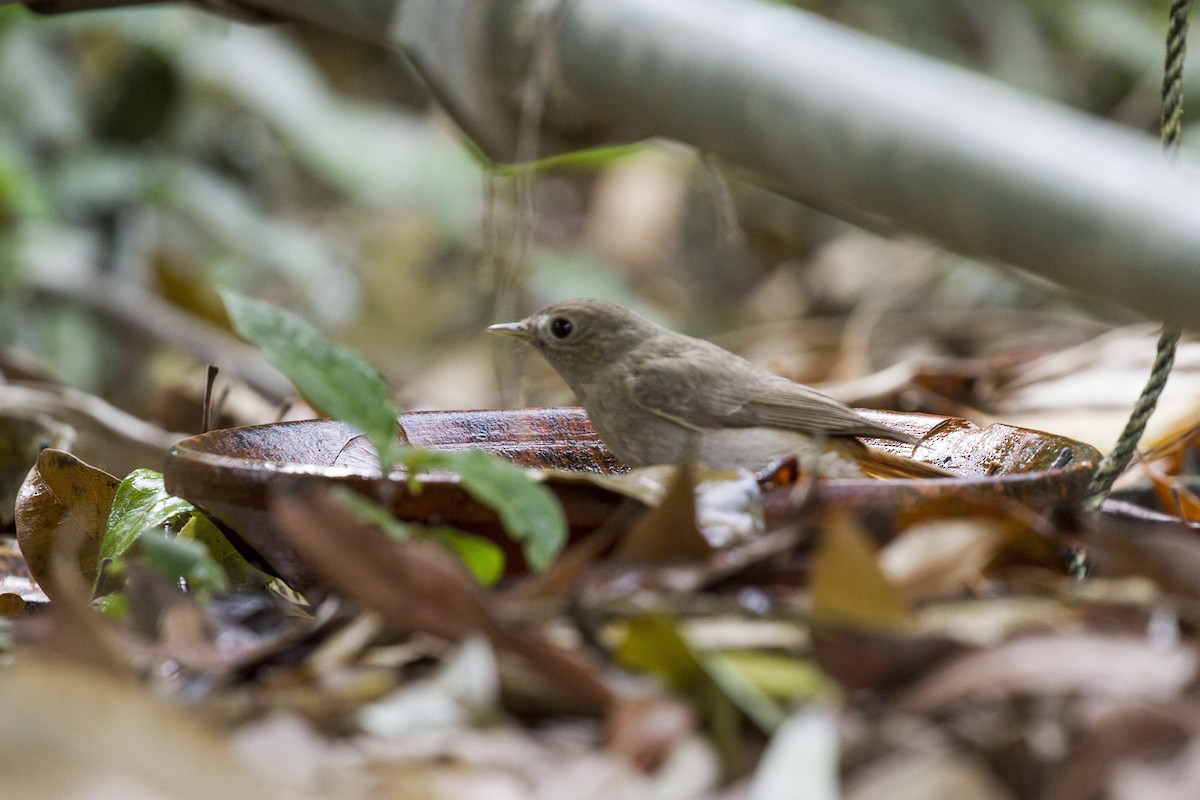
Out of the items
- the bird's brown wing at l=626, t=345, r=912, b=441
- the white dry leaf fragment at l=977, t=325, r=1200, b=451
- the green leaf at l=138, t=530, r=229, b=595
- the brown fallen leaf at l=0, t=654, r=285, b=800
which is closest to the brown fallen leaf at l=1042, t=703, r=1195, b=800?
the brown fallen leaf at l=0, t=654, r=285, b=800

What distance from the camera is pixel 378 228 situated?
10.1 m

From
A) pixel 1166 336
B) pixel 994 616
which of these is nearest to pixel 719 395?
pixel 1166 336

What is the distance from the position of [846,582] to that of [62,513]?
5.72 ft

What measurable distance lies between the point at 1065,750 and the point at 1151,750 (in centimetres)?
9

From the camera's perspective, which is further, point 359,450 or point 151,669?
point 359,450

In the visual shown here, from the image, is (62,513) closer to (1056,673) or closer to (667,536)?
(667,536)

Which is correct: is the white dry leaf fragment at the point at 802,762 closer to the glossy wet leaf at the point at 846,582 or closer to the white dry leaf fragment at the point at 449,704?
the glossy wet leaf at the point at 846,582

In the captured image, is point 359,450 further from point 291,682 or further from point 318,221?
point 318,221

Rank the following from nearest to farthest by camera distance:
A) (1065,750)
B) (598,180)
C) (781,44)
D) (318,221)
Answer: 1. (1065,750)
2. (781,44)
3. (318,221)
4. (598,180)

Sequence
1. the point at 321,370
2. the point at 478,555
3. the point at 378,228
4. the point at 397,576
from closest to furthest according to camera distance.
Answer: the point at 397,576, the point at 478,555, the point at 321,370, the point at 378,228

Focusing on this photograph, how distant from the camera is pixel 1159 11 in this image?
11.0 meters

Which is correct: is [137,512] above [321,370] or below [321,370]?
below

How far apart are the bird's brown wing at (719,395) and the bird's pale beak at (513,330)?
0.30 meters

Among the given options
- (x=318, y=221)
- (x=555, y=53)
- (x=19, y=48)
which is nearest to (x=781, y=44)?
(x=555, y=53)
